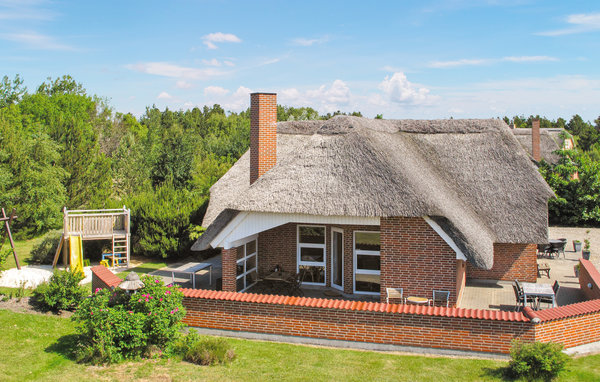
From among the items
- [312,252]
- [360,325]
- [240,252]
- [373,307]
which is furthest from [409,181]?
[240,252]

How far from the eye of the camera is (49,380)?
10.2m

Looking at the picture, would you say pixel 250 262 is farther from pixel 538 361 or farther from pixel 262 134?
pixel 538 361

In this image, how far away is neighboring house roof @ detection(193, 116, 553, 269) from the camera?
14367mm

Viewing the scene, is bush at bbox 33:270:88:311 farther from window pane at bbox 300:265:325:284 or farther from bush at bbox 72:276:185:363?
window pane at bbox 300:265:325:284

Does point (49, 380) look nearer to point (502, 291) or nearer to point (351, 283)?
point (351, 283)

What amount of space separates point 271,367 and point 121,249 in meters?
15.0

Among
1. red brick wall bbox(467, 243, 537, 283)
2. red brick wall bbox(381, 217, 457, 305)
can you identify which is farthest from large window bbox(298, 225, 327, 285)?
red brick wall bbox(467, 243, 537, 283)

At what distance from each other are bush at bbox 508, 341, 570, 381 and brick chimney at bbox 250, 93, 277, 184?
386 inches

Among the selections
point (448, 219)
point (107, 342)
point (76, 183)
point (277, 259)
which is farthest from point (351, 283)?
point (76, 183)

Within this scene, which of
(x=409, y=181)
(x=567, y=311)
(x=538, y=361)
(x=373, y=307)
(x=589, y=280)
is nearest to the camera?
(x=538, y=361)

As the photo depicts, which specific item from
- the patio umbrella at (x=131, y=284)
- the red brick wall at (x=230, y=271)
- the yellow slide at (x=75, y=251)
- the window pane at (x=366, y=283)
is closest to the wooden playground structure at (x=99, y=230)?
the yellow slide at (x=75, y=251)

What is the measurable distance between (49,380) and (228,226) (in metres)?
6.43

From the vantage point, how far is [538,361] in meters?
10.1

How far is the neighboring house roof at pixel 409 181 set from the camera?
14367 millimetres
